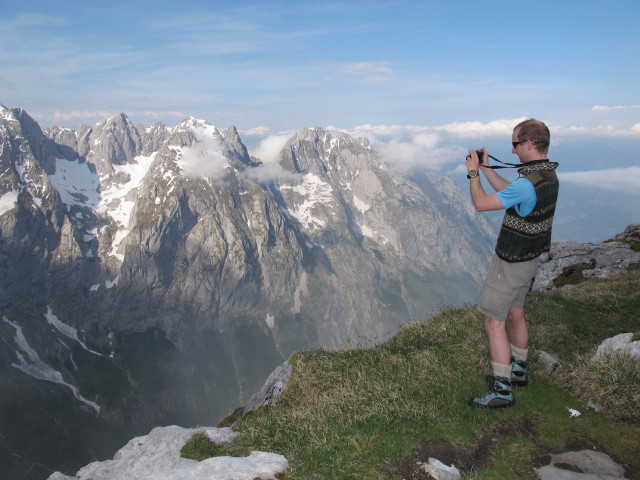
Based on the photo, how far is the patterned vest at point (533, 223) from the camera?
808 centimetres

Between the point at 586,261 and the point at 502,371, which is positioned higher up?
the point at 502,371

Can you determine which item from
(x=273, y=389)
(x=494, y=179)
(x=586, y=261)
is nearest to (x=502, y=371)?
(x=494, y=179)

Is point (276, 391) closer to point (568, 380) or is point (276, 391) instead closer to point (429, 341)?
point (429, 341)

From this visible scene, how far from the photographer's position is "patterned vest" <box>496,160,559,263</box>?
808 cm

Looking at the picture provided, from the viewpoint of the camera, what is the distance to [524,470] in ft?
22.1

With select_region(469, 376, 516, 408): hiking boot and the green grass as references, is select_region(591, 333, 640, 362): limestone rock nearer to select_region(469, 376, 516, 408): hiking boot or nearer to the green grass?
the green grass

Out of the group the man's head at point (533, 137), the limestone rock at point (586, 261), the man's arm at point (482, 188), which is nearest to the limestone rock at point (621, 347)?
the man's arm at point (482, 188)

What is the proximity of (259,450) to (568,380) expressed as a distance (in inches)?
295

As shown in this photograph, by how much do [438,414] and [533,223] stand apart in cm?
443

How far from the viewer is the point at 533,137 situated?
8.41 m

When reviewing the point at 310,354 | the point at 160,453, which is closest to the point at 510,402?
the point at 310,354

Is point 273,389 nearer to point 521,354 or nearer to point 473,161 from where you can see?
point 521,354

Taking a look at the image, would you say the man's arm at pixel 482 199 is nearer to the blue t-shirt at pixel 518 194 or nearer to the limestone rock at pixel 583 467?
the blue t-shirt at pixel 518 194

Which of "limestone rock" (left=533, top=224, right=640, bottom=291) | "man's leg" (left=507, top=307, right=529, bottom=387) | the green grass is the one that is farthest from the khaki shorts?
"limestone rock" (left=533, top=224, right=640, bottom=291)
